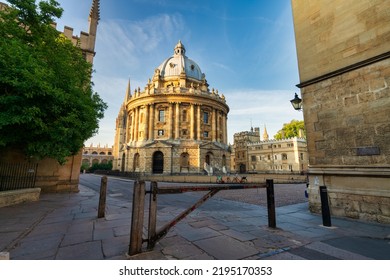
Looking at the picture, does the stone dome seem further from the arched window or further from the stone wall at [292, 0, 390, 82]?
the stone wall at [292, 0, 390, 82]

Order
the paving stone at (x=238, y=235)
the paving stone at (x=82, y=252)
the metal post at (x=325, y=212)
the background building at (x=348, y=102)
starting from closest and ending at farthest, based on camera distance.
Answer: the paving stone at (x=82, y=252) < the paving stone at (x=238, y=235) < the metal post at (x=325, y=212) < the background building at (x=348, y=102)

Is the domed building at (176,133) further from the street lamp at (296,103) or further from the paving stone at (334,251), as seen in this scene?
the paving stone at (334,251)

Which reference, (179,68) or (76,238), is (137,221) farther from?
(179,68)

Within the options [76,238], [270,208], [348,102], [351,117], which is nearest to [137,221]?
[76,238]

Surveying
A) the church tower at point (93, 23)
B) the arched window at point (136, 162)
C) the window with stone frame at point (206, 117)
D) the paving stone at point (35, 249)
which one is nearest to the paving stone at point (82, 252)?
the paving stone at point (35, 249)

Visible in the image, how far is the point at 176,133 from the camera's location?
123 ft

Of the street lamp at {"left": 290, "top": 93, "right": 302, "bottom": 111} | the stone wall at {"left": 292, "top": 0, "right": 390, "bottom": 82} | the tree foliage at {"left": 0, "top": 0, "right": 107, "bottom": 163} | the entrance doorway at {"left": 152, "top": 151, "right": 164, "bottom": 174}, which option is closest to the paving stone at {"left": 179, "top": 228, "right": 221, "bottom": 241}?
the street lamp at {"left": 290, "top": 93, "right": 302, "bottom": 111}

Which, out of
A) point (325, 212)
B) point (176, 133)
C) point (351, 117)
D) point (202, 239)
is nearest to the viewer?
point (202, 239)

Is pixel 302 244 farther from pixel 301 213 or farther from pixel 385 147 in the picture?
pixel 385 147

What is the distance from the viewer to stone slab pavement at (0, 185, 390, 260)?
297 centimetres

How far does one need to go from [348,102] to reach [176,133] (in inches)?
1283

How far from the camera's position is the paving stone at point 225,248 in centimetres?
293

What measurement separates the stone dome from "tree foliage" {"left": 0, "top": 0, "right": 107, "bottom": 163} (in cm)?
3637

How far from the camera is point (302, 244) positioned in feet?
11.5
